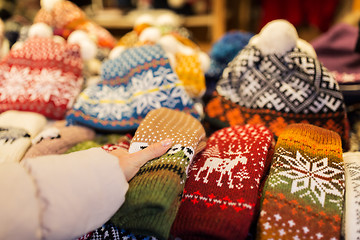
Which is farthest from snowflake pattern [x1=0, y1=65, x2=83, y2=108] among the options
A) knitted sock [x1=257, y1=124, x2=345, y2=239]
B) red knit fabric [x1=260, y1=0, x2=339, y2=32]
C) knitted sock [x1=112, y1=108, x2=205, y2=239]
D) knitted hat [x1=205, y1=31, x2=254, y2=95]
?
red knit fabric [x1=260, y1=0, x2=339, y2=32]

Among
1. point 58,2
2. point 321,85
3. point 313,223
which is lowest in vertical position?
point 313,223

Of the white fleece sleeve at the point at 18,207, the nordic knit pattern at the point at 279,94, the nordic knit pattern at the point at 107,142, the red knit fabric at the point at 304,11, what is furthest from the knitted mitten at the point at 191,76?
the red knit fabric at the point at 304,11

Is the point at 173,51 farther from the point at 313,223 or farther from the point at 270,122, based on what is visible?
the point at 313,223

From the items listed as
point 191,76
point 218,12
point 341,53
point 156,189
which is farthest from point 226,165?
point 218,12

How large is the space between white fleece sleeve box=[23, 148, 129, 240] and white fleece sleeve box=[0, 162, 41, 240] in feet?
0.05

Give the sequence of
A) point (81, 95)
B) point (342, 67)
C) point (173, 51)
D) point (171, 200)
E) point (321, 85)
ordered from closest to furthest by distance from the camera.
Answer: point (171, 200), point (321, 85), point (81, 95), point (173, 51), point (342, 67)

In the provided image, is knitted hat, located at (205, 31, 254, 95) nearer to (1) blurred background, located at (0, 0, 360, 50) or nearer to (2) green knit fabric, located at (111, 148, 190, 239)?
(2) green knit fabric, located at (111, 148, 190, 239)

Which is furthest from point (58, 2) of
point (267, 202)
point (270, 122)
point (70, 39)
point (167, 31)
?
point (267, 202)

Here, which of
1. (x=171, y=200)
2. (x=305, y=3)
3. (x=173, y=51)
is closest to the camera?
(x=171, y=200)

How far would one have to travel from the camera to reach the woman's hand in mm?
554

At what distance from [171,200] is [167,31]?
886 millimetres

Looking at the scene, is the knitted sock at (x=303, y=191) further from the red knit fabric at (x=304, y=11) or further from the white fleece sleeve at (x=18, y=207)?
the red knit fabric at (x=304, y=11)

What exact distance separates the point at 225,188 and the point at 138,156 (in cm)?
18

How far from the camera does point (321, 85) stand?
755 millimetres
